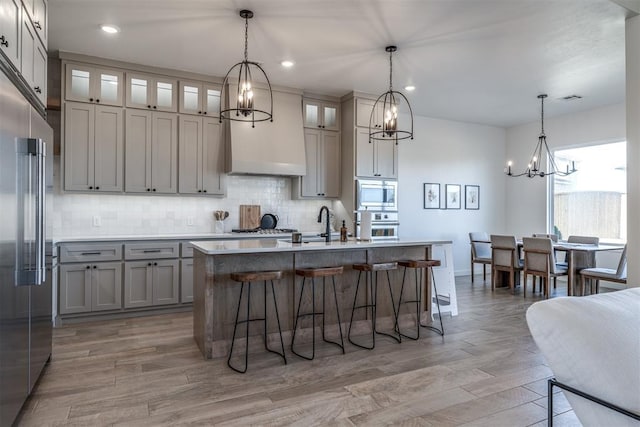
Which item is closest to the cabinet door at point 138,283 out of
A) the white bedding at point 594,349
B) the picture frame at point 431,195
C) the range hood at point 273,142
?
the range hood at point 273,142

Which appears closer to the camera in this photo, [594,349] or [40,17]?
[594,349]

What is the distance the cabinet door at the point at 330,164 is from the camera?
6074 millimetres

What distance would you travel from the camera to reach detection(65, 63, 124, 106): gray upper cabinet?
4.57 meters

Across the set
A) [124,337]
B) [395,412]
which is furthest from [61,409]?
[395,412]

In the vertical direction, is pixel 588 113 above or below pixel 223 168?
above

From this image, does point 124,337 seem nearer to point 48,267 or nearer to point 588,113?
point 48,267

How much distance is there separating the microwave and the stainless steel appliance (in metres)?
0.09

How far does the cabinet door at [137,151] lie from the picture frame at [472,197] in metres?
5.80

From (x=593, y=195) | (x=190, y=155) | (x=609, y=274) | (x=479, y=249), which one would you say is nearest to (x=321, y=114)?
(x=190, y=155)

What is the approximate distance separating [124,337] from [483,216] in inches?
269

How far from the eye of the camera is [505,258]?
250 inches

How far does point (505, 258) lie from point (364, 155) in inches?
110

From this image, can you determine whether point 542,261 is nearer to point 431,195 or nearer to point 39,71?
point 431,195

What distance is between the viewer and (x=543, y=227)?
7605 mm
